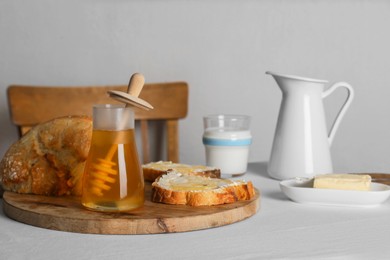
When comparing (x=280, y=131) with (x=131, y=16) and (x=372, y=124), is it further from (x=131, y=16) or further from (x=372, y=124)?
(x=372, y=124)

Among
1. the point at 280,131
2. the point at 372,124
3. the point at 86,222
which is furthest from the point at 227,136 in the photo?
the point at 372,124

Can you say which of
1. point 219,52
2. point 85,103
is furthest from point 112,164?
point 219,52

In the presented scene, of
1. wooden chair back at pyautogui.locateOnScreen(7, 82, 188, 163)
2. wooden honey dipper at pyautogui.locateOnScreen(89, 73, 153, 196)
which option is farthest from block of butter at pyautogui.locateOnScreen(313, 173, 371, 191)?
wooden chair back at pyautogui.locateOnScreen(7, 82, 188, 163)

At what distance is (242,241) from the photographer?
3.10 feet

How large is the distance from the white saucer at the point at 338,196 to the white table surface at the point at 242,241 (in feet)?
0.14

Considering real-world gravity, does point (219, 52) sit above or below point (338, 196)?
above

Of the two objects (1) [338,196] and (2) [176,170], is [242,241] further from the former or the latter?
(2) [176,170]

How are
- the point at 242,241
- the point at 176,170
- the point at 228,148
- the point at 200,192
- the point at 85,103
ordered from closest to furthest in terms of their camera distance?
the point at 242,241 → the point at 200,192 → the point at 176,170 → the point at 228,148 → the point at 85,103

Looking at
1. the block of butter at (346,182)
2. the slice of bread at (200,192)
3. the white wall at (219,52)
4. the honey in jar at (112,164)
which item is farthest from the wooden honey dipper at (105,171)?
the white wall at (219,52)

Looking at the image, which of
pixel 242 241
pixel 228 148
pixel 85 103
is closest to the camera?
pixel 242 241

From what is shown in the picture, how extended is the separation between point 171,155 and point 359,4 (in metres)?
0.96

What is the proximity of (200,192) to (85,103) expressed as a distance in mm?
998

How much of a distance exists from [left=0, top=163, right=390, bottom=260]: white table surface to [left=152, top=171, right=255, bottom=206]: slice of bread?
51mm

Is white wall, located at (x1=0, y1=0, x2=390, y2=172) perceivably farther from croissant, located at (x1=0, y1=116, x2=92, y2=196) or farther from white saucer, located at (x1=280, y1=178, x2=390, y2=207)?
white saucer, located at (x1=280, y1=178, x2=390, y2=207)
